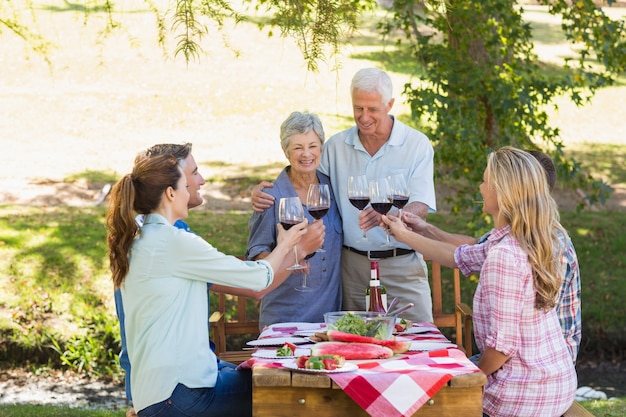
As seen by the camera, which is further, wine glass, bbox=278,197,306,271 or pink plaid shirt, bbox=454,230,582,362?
wine glass, bbox=278,197,306,271

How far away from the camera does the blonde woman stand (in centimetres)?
342

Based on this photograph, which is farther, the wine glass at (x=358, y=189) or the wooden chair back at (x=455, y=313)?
the wooden chair back at (x=455, y=313)

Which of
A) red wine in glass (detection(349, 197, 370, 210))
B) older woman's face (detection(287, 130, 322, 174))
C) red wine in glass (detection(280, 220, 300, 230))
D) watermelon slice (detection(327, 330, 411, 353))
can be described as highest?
older woman's face (detection(287, 130, 322, 174))

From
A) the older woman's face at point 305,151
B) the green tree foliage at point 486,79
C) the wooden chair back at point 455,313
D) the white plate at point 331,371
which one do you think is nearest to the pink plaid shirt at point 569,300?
the white plate at point 331,371

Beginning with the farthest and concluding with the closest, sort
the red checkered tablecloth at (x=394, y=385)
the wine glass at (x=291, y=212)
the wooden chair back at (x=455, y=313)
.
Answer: the wooden chair back at (x=455, y=313) < the wine glass at (x=291, y=212) < the red checkered tablecloth at (x=394, y=385)

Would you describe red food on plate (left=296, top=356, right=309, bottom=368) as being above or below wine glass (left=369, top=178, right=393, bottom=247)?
below

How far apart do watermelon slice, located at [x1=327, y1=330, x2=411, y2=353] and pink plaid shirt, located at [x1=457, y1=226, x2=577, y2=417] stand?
0.34 m

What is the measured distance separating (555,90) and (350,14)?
11.4 feet

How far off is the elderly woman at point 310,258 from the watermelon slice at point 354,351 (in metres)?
1.01

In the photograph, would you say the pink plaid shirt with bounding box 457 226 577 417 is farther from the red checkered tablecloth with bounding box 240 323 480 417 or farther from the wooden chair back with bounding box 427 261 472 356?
the wooden chair back with bounding box 427 261 472 356

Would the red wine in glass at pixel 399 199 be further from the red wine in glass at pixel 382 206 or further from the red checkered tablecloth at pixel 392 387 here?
the red checkered tablecloth at pixel 392 387

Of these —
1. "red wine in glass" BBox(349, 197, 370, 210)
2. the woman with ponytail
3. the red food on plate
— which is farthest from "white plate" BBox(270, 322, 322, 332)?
the red food on plate

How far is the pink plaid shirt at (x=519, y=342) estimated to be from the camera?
11.2 ft

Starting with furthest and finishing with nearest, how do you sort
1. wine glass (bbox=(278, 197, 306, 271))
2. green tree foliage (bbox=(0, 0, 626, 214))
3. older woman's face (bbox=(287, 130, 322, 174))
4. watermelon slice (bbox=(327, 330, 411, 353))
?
green tree foliage (bbox=(0, 0, 626, 214)), older woman's face (bbox=(287, 130, 322, 174)), wine glass (bbox=(278, 197, 306, 271)), watermelon slice (bbox=(327, 330, 411, 353))
